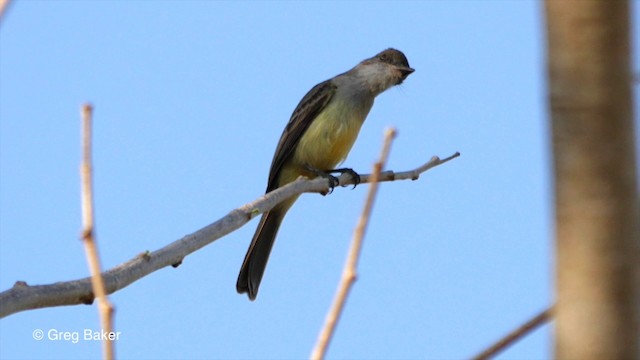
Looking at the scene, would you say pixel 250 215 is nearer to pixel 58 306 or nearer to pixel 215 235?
pixel 215 235

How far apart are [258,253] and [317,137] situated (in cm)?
137

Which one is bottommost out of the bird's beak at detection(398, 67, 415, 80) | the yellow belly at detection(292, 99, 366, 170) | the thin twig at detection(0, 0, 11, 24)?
the thin twig at detection(0, 0, 11, 24)

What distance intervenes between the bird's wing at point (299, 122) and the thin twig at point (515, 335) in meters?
7.85

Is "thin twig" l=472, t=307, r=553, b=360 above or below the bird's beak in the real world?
below

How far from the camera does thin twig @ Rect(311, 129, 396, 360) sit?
134cm

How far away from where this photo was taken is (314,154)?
898cm

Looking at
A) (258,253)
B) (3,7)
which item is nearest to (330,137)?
(258,253)

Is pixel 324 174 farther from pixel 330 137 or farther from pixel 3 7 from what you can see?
pixel 3 7

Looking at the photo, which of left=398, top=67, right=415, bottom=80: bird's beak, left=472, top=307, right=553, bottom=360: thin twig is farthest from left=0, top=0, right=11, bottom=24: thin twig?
left=398, top=67, right=415, bottom=80: bird's beak

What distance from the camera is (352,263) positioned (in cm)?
143

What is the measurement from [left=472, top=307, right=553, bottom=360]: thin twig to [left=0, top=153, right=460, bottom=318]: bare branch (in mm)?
1703

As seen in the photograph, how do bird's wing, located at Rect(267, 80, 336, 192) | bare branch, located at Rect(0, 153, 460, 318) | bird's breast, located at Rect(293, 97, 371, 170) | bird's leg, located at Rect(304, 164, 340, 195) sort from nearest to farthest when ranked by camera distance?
1. bare branch, located at Rect(0, 153, 460, 318)
2. bird's leg, located at Rect(304, 164, 340, 195)
3. bird's breast, located at Rect(293, 97, 371, 170)
4. bird's wing, located at Rect(267, 80, 336, 192)

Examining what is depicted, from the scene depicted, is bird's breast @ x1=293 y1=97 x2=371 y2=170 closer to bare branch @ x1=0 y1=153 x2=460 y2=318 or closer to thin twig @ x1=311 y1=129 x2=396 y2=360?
bare branch @ x1=0 y1=153 x2=460 y2=318

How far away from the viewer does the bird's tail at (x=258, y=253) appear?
27.3 ft
